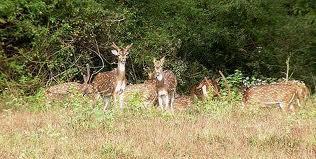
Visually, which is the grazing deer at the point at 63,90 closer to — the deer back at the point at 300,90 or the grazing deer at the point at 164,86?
the grazing deer at the point at 164,86

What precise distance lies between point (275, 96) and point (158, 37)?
219 inches

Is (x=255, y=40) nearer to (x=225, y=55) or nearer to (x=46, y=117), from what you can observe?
(x=225, y=55)

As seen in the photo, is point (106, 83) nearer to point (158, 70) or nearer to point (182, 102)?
point (158, 70)

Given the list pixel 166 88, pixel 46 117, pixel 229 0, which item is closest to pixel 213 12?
pixel 229 0

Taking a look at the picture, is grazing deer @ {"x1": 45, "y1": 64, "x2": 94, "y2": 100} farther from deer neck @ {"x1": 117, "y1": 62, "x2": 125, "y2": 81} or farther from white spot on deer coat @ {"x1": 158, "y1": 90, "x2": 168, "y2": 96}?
white spot on deer coat @ {"x1": 158, "y1": 90, "x2": 168, "y2": 96}

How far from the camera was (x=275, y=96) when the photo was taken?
1462cm

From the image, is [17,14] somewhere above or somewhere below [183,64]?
above

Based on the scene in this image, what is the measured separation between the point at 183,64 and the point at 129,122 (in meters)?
9.44

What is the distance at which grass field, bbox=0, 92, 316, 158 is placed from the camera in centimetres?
841

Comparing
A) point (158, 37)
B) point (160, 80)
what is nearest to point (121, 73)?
point (160, 80)

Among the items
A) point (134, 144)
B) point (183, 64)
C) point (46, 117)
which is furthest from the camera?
point (183, 64)

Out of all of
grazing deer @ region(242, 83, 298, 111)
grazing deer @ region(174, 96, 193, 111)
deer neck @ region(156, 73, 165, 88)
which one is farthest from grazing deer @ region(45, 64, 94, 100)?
→ grazing deer @ region(242, 83, 298, 111)

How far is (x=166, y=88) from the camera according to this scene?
16.8m

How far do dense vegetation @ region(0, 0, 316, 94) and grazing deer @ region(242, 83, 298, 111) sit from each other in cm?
506
